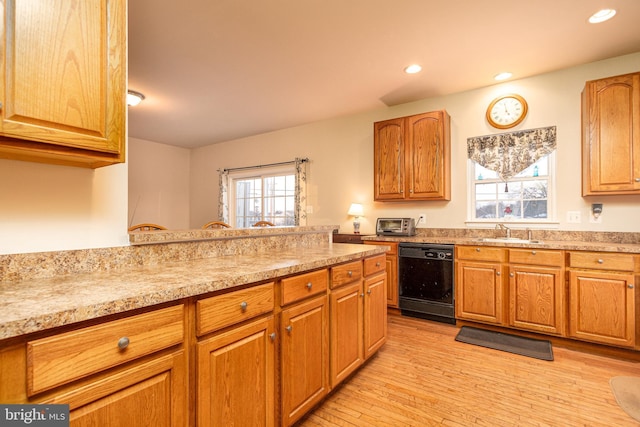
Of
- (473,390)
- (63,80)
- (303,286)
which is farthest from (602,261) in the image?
(63,80)

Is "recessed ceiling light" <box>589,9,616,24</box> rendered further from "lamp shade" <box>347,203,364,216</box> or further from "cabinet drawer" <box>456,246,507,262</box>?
"lamp shade" <box>347,203,364,216</box>

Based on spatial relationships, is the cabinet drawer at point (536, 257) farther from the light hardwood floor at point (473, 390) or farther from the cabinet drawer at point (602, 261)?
the light hardwood floor at point (473, 390)

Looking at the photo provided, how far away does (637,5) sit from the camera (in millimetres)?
2211

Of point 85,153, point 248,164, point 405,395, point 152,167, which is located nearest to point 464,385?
point 405,395

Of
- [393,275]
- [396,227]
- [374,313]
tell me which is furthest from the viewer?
[396,227]

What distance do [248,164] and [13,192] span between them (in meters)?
4.78

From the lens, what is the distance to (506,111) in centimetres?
345

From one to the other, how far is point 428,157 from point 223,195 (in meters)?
4.18

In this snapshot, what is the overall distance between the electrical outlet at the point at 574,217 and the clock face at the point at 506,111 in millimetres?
1102

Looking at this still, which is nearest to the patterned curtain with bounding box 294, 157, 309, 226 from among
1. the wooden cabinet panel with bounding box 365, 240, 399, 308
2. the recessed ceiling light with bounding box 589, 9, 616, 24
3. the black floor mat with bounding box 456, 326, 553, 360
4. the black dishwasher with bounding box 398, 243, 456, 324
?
the wooden cabinet panel with bounding box 365, 240, 399, 308

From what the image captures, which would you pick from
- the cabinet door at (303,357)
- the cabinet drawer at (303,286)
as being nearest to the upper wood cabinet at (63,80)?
the cabinet drawer at (303,286)

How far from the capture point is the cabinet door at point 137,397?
85 cm

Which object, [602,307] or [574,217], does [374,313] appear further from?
[574,217]

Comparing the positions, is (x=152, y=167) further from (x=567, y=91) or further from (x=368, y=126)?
(x=567, y=91)
